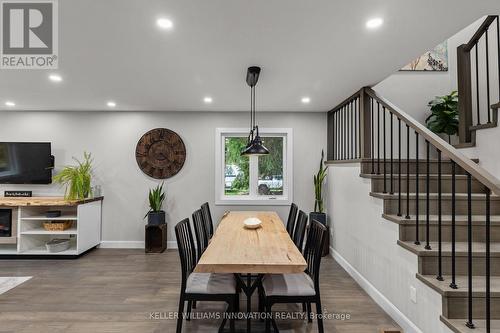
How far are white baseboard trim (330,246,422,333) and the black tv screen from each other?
5.11 m

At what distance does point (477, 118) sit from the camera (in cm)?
329

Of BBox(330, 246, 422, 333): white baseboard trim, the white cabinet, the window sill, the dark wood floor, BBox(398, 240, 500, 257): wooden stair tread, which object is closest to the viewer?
BBox(398, 240, 500, 257): wooden stair tread

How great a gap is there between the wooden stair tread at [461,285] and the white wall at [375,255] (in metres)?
0.08

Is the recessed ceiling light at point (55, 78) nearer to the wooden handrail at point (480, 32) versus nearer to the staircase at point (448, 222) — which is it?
the staircase at point (448, 222)

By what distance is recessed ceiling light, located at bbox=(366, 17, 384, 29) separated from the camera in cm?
193

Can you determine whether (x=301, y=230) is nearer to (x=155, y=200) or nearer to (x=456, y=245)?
(x=456, y=245)

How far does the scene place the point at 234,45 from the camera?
2.34 m

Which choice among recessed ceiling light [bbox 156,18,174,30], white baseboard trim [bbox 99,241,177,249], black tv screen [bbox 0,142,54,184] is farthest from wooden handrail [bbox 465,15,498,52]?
black tv screen [bbox 0,142,54,184]

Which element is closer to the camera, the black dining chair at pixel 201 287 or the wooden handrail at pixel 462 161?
the wooden handrail at pixel 462 161

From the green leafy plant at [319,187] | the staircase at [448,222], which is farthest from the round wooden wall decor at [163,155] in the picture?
the staircase at [448,222]

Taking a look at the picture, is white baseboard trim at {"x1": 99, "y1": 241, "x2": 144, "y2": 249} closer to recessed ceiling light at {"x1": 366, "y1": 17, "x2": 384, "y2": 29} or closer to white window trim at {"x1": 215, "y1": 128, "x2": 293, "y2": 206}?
white window trim at {"x1": 215, "y1": 128, "x2": 293, "y2": 206}

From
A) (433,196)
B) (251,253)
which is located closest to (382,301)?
(433,196)

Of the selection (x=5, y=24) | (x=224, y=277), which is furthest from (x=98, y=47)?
(x=224, y=277)

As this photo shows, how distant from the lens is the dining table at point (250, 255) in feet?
6.30
